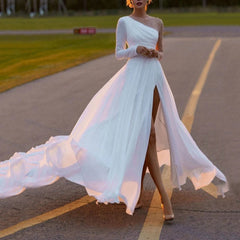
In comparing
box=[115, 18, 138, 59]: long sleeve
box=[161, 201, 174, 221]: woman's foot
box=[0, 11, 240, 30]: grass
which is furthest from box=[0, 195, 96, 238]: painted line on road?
box=[0, 11, 240, 30]: grass

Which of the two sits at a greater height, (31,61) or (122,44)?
(122,44)

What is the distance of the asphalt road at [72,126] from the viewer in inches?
221

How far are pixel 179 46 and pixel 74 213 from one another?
26.9 metres

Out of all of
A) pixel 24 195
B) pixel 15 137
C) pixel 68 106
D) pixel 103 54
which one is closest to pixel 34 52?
pixel 103 54

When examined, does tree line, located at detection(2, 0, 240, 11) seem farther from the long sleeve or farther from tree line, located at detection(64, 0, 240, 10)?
the long sleeve

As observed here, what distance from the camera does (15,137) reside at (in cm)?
1002

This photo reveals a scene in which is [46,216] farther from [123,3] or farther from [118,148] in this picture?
[123,3]

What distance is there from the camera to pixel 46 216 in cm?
601

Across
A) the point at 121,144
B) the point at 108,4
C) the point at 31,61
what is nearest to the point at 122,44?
the point at 121,144

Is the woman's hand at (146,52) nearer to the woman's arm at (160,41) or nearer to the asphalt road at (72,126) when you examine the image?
the woman's arm at (160,41)

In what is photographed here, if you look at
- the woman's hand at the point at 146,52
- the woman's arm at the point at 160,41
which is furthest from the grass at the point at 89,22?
the woman's hand at the point at 146,52

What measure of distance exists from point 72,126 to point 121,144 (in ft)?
16.9

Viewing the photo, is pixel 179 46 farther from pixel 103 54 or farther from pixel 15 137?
pixel 15 137

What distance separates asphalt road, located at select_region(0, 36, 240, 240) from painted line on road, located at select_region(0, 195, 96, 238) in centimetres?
7
